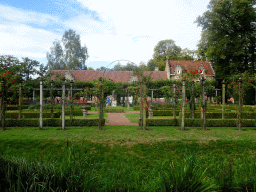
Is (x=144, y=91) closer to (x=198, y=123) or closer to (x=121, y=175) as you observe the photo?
(x=198, y=123)

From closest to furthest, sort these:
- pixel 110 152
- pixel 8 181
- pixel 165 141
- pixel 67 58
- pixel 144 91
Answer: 1. pixel 8 181
2. pixel 110 152
3. pixel 165 141
4. pixel 144 91
5. pixel 67 58

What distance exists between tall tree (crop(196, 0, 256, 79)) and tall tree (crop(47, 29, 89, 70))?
1051 inches

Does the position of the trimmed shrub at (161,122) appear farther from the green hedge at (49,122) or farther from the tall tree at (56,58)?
the tall tree at (56,58)

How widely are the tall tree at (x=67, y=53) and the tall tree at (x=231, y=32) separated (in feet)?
87.6

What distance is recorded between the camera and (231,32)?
27.8 meters

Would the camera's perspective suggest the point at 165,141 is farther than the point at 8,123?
No

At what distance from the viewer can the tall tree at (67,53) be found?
141 ft

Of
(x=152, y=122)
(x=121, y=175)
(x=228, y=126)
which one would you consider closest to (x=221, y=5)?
(x=228, y=126)

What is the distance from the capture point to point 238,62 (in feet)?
89.0

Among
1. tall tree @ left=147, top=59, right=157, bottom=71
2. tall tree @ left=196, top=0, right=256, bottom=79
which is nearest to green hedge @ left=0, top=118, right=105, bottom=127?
tall tree @ left=196, top=0, right=256, bottom=79

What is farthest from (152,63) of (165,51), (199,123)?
(199,123)

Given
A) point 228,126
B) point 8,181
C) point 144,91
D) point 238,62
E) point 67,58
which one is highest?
point 67,58

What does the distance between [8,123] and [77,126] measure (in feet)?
12.7

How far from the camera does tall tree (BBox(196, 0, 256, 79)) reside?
83.7 feet
